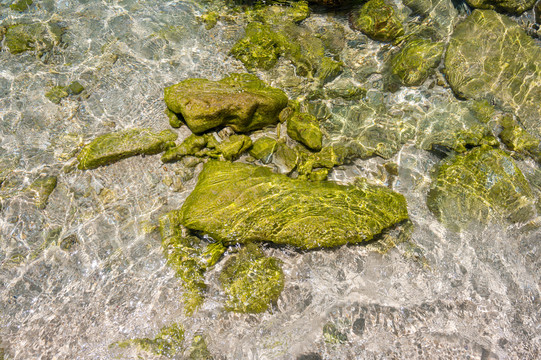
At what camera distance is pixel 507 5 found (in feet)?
19.0

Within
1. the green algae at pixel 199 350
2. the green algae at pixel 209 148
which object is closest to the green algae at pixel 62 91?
the green algae at pixel 209 148

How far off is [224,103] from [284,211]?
192 centimetres

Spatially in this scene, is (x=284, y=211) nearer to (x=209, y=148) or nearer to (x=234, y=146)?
(x=234, y=146)

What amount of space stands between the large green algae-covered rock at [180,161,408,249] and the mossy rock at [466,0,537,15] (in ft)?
14.8

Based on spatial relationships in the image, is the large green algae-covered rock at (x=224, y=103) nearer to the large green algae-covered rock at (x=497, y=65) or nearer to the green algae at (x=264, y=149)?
the green algae at (x=264, y=149)

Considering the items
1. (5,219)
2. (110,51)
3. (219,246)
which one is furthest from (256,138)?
(5,219)

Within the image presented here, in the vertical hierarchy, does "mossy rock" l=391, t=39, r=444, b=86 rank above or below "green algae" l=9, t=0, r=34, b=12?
above

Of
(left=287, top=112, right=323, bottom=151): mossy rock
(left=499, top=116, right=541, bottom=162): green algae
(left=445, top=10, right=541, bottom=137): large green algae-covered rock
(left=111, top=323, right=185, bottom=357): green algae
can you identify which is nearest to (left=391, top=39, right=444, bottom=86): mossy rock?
(left=445, top=10, right=541, bottom=137): large green algae-covered rock

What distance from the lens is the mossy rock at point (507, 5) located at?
576 cm

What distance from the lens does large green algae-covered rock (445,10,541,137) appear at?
5277 millimetres

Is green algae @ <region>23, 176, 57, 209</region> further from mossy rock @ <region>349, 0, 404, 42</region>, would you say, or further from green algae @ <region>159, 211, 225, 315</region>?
mossy rock @ <region>349, 0, 404, 42</region>

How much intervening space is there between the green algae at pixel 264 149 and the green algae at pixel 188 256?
4.97ft

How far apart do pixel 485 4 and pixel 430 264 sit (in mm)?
5263

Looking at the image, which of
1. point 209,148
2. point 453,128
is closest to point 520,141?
point 453,128
